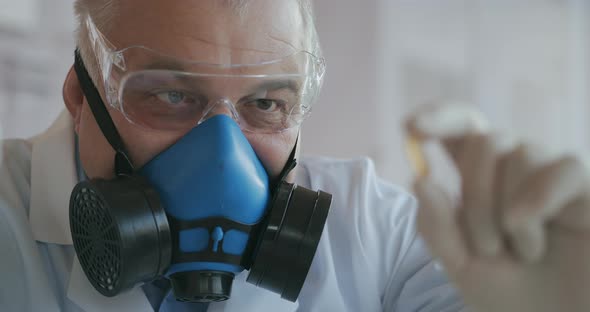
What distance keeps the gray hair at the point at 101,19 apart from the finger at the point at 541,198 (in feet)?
2.32

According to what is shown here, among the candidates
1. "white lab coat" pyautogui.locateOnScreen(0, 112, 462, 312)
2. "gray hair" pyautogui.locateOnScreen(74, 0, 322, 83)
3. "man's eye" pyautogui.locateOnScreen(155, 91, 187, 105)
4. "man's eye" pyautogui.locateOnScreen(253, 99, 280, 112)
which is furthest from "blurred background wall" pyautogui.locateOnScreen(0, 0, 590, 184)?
"man's eye" pyautogui.locateOnScreen(253, 99, 280, 112)

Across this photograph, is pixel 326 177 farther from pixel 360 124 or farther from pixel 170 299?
pixel 360 124

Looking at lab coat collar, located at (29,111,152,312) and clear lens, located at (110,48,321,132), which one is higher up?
clear lens, located at (110,48,321,132)

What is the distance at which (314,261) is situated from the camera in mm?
1353

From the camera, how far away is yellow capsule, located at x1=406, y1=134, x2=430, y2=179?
590 millimetres

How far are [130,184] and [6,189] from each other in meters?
0.39

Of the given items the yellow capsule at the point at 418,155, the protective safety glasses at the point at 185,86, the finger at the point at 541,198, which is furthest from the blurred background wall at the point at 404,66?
the finger at the point at 541,198

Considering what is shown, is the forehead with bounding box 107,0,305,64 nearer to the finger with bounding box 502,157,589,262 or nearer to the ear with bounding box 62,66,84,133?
the ear with bounding box 62,66,84,133

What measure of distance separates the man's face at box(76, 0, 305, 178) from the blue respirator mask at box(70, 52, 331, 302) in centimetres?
4

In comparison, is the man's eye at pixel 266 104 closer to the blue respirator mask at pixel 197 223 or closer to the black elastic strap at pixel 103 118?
the blue respirator mask at pixel 197 223

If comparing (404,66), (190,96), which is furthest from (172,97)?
(404,66)

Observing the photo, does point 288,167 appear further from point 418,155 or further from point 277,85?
point 418,155

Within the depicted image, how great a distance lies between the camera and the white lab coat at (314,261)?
1.12 meters

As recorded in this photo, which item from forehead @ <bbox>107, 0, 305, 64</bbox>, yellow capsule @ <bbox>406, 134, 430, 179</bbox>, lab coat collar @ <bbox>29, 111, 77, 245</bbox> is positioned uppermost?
forehead @ <bbox>107, 0, 305, 64</bbox>
